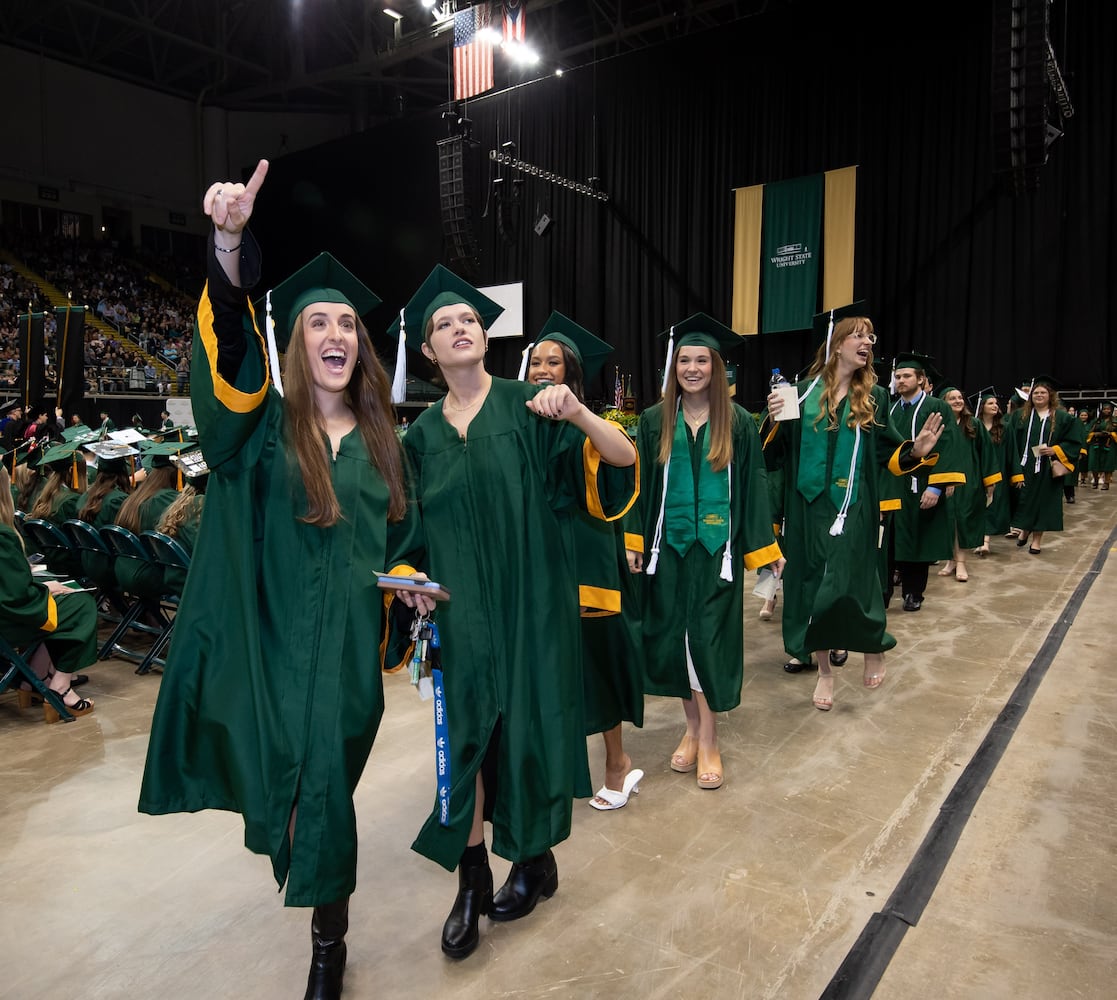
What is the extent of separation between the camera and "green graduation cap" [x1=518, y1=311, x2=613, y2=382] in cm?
304

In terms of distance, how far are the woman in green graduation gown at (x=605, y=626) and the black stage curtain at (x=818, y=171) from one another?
11.5m

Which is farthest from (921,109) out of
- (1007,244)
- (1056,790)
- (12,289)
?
(12,289)

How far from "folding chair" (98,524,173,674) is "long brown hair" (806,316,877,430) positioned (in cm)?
362

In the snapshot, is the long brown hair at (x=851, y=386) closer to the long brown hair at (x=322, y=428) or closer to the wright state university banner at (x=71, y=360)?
the long brown hair at (x=322, y=428)

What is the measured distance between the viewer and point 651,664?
9.98 ft

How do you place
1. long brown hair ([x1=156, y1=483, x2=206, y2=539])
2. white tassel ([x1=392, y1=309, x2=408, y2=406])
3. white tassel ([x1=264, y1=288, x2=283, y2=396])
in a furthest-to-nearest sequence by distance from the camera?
long brown hair ([x1=156, y1=483, x2=206, y2=539])
white tassel ([x1=392, y1=309, x2=408, y2=406])
white tassel ([x1=264, y1=288, x2=283, y2=396])

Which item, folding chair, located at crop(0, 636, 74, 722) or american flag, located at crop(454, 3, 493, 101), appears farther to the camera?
american flag, located at crop(454, 3, 493, 101)

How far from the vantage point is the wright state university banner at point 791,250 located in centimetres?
1398

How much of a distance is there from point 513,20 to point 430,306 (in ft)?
42.6

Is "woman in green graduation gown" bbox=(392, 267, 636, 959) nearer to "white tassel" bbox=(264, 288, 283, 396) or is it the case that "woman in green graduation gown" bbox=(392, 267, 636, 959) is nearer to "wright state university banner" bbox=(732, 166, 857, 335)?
"white tassel" bbox=(264, 288, 283, 396)

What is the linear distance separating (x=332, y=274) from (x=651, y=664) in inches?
71.6

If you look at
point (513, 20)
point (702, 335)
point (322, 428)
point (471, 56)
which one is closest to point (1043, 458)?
point (702, 335)

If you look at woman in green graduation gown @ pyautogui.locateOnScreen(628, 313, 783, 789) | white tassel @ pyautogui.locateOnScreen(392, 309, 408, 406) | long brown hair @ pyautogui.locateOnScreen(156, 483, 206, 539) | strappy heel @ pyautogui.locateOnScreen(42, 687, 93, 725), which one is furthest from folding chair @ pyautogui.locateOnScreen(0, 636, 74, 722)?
woman in green graduation gown @ pyautogui.locateOnScreen(628, 313, 783, 789)

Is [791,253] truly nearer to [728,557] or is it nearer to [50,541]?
[50,541]
